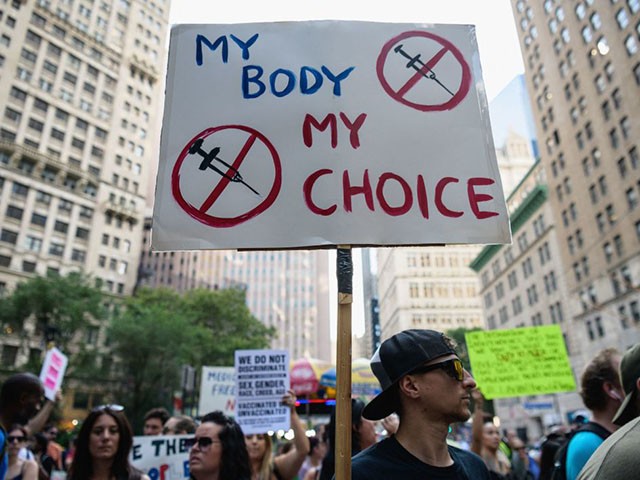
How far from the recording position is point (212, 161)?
85.3 inches

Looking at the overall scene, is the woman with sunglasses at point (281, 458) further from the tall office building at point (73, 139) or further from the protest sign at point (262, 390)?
the tall office building at point (73, 139)

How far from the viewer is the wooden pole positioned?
1617mm

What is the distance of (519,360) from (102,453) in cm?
500

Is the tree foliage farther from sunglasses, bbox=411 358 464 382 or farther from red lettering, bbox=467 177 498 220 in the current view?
red lettering, bbox=467 177 498 220

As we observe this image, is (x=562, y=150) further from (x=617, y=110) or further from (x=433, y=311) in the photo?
(x=433, y=311)

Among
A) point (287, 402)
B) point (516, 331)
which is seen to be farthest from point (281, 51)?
point (516, 331)

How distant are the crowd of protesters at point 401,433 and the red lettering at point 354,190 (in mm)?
600

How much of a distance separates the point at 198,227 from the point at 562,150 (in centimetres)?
4324

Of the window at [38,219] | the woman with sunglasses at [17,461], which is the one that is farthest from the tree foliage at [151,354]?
the woman with sunglasses at [17,461]

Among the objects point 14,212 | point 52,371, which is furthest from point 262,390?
point 14,212

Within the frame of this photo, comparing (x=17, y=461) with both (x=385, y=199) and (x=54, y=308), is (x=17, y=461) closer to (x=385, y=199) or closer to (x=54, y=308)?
(x=385, y=199)

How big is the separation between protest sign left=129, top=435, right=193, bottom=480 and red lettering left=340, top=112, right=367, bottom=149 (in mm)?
3779

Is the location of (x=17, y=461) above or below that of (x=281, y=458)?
above

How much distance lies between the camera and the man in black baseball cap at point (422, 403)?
6.05 ft
